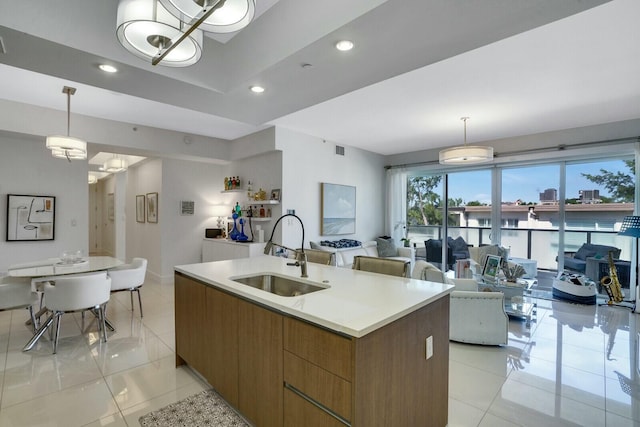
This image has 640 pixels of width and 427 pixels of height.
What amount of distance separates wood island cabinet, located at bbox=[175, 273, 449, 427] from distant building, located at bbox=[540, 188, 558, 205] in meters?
4.93

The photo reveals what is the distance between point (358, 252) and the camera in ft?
19.7

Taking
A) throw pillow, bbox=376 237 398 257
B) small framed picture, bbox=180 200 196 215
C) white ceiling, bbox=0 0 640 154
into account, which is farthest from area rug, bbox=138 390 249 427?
throw pillow, bbox=376 237 398 257

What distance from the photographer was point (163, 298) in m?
4.86

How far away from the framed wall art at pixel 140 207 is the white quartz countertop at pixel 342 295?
4669 mm

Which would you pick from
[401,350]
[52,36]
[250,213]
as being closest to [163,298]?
[250,213]

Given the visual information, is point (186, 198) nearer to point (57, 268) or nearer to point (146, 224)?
point (146, 224)

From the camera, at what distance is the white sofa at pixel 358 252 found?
547cm

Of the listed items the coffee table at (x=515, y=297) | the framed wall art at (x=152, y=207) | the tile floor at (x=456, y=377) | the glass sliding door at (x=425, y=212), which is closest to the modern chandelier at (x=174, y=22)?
the tile floor at (x=456, y=377)

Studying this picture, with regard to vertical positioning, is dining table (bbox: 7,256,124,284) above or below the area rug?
above

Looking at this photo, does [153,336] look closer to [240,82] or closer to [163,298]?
[163,298]

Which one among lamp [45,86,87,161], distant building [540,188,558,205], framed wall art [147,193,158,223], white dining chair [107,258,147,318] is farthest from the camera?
framed wall art [147,193,158,223]

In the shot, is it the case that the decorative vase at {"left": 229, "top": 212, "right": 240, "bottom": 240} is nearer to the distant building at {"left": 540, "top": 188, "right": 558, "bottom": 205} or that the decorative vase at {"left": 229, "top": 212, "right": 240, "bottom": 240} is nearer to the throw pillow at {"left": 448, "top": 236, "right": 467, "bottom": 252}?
the throw pillow at {"left": 448, "top": 236, "right": 467, "bottom": 252}

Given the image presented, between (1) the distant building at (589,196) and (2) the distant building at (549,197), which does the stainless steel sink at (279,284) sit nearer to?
(2) the distant building at (549,197)

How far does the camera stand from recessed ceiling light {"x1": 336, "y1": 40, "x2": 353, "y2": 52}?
188cm
